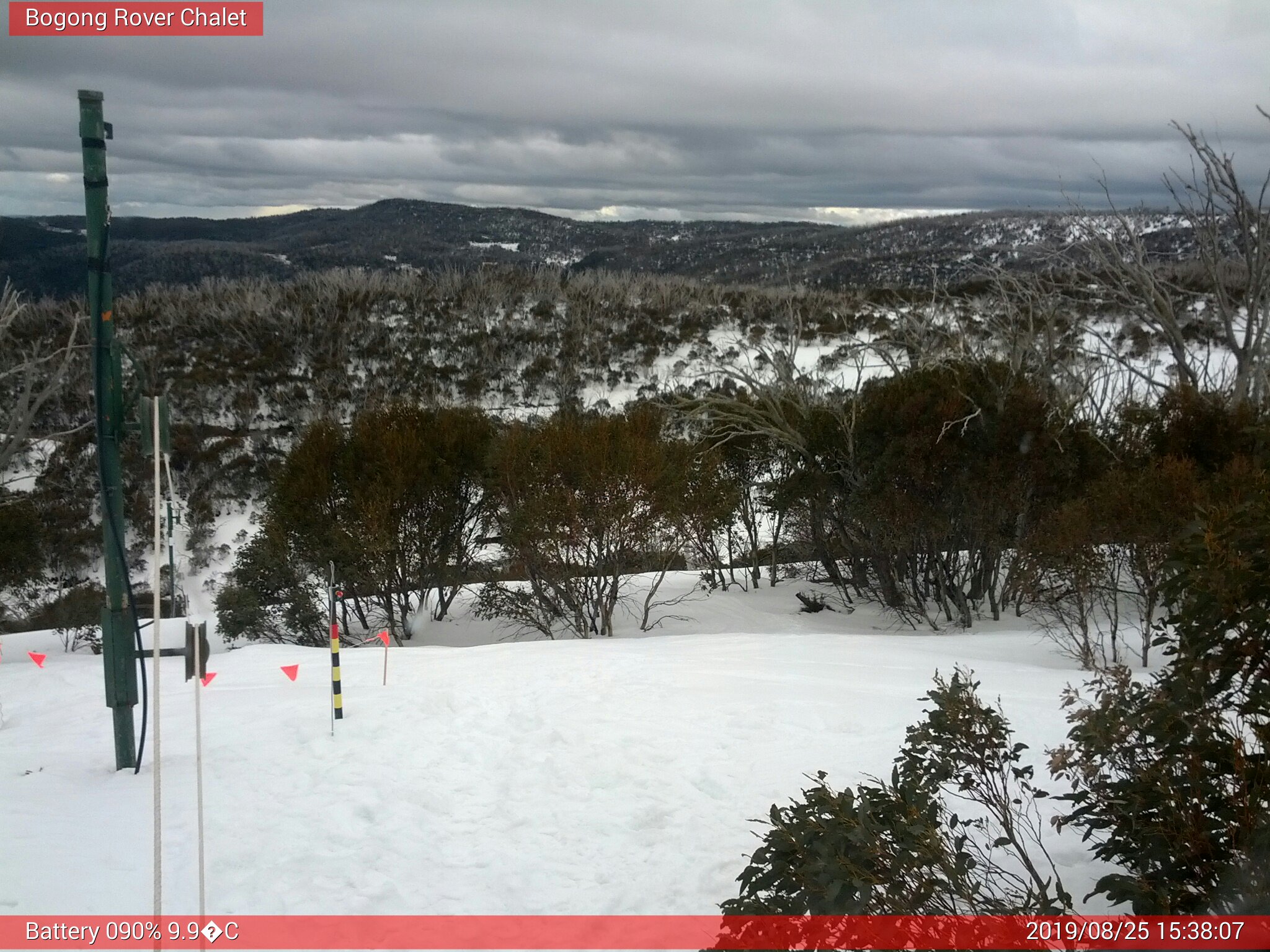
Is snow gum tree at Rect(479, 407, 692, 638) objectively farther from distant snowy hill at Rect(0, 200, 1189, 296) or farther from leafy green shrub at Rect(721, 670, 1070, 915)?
distant snowy hill at Rect(0, 200, 1189, 296)

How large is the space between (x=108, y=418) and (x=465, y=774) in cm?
354

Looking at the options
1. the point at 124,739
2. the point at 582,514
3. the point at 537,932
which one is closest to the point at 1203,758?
the point at 537,932

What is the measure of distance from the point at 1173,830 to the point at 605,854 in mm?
3401

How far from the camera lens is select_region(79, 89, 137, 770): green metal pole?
573cm

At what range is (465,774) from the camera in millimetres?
6656

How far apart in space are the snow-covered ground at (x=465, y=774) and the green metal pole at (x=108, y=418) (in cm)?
68

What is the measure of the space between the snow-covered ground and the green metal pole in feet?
2.22

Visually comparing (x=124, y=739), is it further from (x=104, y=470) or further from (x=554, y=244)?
(x=554, y=244)

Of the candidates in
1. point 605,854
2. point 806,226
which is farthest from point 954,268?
point 605,854

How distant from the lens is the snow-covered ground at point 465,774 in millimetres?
5094

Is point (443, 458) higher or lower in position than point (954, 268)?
lower

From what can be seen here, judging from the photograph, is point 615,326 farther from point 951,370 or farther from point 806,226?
point 806,226

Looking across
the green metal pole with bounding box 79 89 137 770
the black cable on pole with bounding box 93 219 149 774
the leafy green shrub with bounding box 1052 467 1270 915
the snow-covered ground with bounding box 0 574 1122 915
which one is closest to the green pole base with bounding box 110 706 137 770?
the green metal pole with bounding box 79 89 137 770

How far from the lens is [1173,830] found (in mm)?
3070
